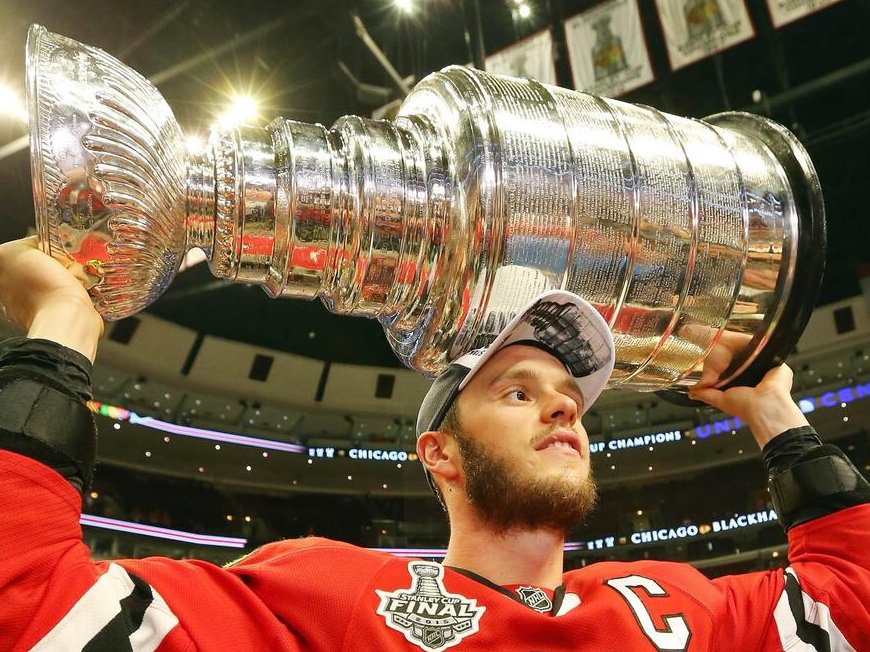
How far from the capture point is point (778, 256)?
33.8 inches

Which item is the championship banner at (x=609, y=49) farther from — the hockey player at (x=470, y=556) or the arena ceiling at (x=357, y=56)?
the hockey player at (x=470, y=556)

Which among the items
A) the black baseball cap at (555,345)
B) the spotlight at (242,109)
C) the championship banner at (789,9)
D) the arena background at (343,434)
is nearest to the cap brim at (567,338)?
the black baseball cap at (555,345)

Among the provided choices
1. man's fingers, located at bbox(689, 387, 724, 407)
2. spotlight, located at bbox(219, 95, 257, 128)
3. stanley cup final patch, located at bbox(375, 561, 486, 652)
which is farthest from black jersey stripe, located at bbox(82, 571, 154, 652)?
spotlight, located at bbox(219, 95, 257, 128)

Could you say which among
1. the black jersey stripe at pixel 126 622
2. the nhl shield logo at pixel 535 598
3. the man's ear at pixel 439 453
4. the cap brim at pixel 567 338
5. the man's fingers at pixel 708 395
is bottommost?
the black jersey stripe at pixel 126 622

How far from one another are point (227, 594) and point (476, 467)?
1.14 ft

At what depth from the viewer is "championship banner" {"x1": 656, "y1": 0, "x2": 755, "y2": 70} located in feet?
13.3

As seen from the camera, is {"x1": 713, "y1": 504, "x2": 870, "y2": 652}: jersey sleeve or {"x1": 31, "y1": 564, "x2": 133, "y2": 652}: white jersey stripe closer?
{"x1": 31, "y1": 564, "x2": 133, "y2": 652}: white jersey stripe

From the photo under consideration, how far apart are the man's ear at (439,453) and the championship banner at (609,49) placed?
11.4ft

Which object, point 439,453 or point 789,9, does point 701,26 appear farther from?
point 439,453

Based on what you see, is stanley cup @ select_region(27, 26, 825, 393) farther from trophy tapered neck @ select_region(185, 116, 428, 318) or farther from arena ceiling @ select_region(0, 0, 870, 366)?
arena ceiling @ select_region(0, 0, 870, 366)

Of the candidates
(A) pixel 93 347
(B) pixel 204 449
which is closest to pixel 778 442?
(A) pixel 93 347

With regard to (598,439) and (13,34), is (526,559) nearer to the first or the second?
(13,34)

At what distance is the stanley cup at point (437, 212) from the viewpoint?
725mm

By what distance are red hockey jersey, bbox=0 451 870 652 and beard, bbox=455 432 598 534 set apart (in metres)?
0.09
